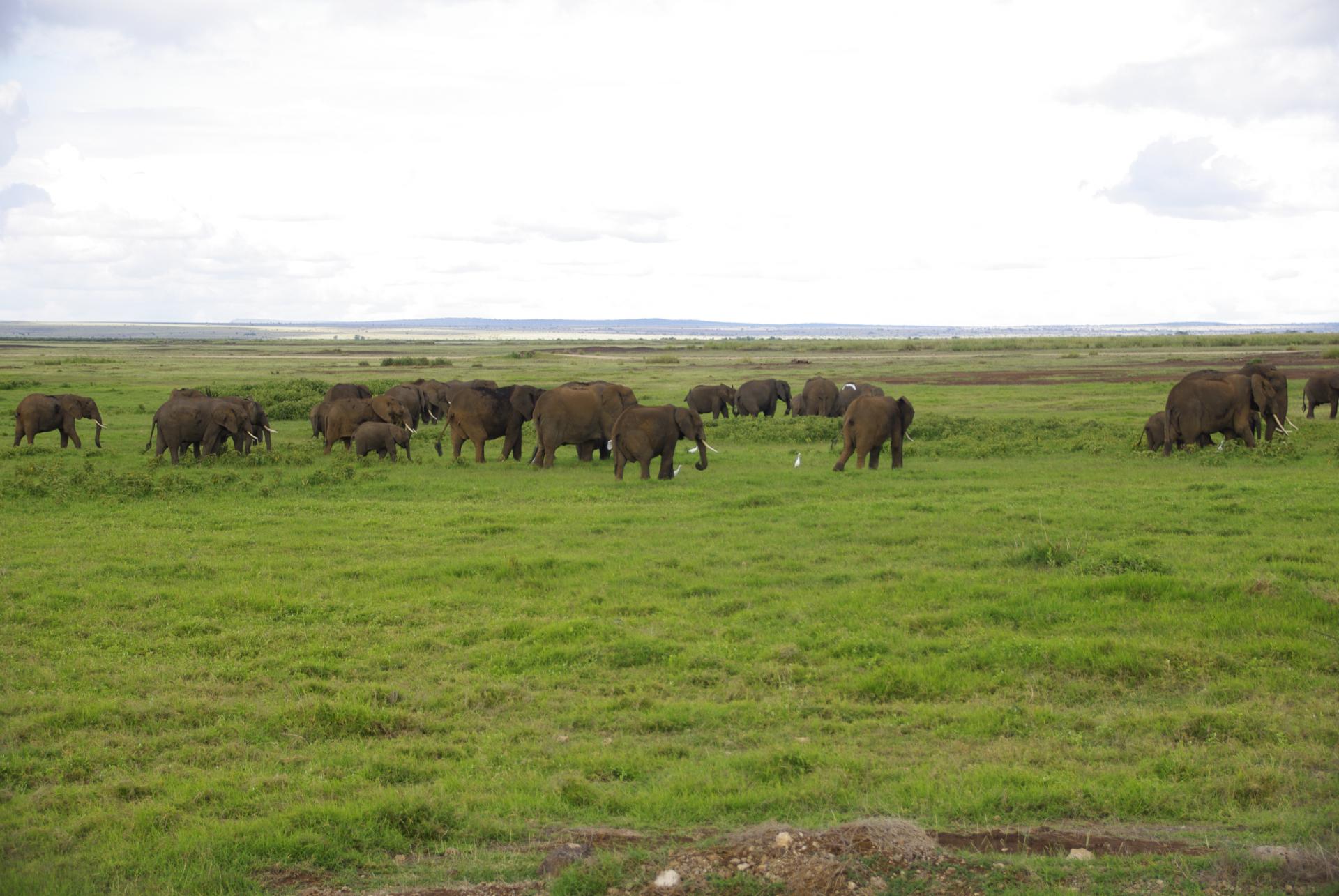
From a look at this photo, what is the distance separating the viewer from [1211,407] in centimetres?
2367

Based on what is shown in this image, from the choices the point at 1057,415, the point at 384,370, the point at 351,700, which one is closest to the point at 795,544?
the point at 351,700

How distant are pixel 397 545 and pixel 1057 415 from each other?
24.8 metres

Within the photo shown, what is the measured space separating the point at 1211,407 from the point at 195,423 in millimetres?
23017

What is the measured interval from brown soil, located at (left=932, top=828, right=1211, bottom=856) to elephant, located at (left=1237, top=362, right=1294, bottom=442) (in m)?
21.4

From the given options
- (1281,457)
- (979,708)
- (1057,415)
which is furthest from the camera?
(1057,415)

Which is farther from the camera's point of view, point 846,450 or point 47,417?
point 47,417

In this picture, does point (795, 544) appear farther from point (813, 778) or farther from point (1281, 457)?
point (1281, 457)

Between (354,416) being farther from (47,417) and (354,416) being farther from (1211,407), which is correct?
(1211,407)

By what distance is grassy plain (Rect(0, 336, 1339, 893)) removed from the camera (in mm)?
6691

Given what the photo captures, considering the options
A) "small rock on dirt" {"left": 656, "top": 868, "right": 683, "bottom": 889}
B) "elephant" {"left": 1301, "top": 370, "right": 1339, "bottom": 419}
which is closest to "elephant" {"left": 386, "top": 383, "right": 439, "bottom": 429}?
"small rock on dirt" {"left": 656, "top": 868, "right": 683, "bottom": 889}

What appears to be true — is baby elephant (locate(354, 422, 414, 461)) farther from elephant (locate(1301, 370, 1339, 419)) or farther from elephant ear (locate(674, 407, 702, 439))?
elephant (locate(1301, 370, 1339, 419))

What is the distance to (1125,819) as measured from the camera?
22.0ft

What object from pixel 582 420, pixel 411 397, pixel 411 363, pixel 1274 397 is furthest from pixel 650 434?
pixel 411 363

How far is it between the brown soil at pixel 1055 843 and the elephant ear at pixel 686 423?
15311 mm
